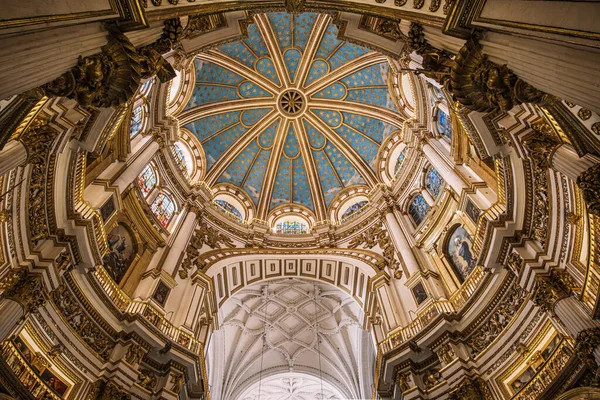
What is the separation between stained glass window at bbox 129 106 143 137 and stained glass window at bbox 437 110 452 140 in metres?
13.8

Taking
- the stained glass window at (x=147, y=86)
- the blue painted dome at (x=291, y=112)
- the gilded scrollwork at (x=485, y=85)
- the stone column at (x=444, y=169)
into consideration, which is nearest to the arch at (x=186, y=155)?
the blue painted dome at (x=291, y=112)

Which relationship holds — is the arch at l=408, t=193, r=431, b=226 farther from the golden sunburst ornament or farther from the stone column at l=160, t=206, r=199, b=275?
the golden sunburst ornament

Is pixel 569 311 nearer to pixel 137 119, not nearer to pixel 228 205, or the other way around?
pixel 137 119

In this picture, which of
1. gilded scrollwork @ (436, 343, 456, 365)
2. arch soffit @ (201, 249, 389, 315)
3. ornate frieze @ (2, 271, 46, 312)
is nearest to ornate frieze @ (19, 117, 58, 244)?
ornate frieze @ (2, 271, 46, 312)

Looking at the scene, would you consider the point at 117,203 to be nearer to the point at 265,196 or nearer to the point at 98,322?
the point at 98,322

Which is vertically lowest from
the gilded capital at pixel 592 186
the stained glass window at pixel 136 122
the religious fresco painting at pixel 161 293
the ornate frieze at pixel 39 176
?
the gilded capital at pixel 592 186

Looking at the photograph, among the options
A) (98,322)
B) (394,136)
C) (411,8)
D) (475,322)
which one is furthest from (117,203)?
(394,136)

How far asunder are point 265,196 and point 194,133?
6.15 metres

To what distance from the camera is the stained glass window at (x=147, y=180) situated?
19098 millimetres

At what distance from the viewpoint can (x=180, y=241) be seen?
1884 cm

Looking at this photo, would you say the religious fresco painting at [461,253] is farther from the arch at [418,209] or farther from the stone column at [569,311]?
the stone column at [569,311]

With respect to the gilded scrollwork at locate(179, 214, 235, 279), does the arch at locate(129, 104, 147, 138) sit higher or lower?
higher

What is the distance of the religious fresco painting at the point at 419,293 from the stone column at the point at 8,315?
42.4 feet

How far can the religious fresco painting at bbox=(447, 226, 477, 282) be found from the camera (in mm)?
15422
